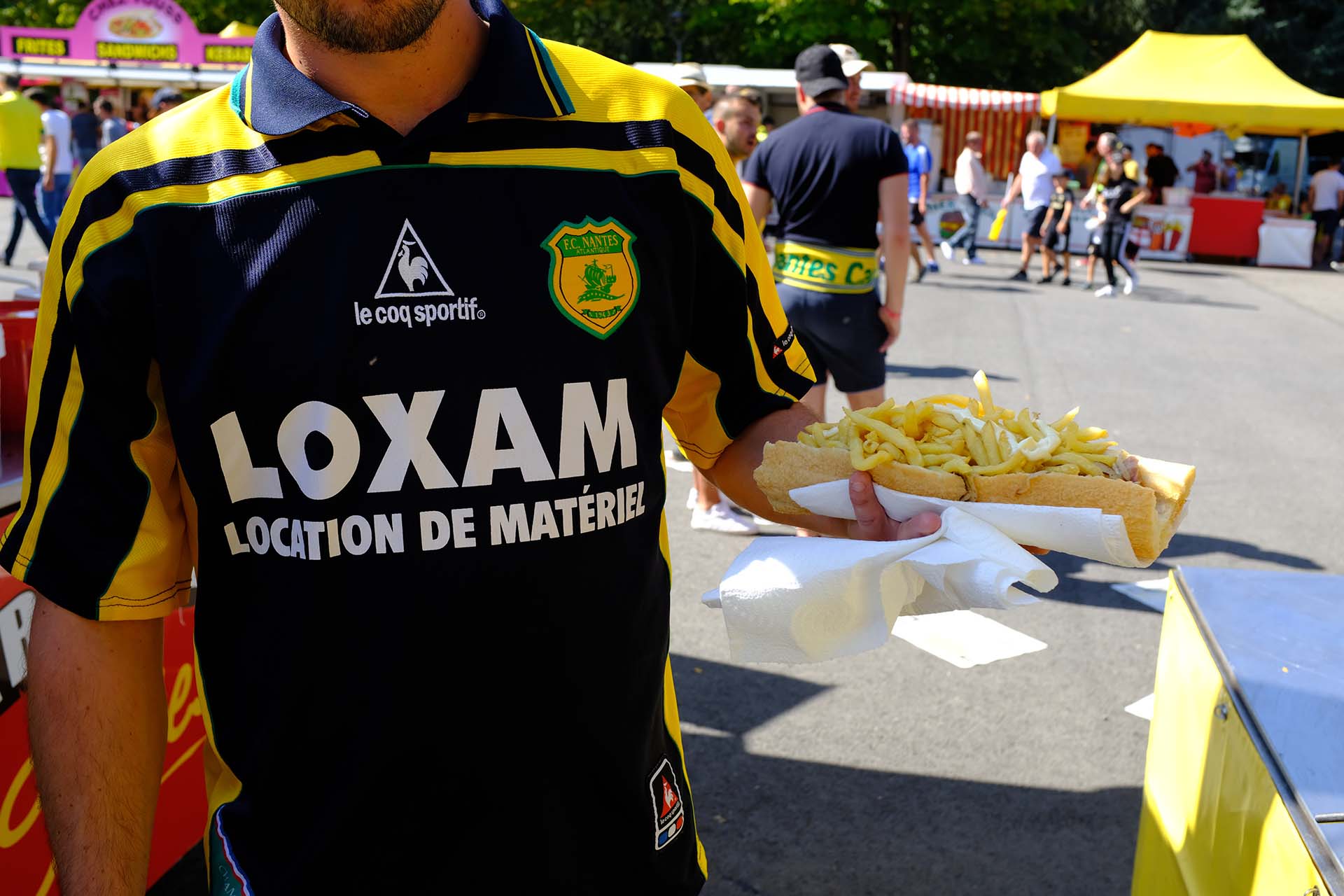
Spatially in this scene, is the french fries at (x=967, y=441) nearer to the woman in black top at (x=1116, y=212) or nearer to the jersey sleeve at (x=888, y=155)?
the jersey sleeve at (x=888, y=155)

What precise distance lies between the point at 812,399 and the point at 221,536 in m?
4.33

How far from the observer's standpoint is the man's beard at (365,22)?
128 centimetres

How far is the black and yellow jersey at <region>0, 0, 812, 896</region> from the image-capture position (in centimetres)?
127

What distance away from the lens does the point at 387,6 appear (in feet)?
4.18

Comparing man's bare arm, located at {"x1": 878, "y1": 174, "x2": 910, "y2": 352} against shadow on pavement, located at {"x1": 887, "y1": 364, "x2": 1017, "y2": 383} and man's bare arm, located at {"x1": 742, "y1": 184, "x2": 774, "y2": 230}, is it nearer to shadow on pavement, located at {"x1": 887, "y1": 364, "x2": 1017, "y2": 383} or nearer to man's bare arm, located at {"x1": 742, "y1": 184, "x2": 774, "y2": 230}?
man's bare arm, located at {"x1": 742, "y1": 184, "x2": 774, "y2": 230}

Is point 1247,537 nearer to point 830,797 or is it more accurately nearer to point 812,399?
point 812,399

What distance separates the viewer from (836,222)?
208 inches

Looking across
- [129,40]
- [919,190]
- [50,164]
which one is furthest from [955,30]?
[50,164]

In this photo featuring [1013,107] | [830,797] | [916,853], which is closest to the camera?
[916,853]

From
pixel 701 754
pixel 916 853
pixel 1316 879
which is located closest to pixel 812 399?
pixel 701 754

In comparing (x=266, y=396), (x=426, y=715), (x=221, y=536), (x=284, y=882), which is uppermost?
(x=266, y=396)

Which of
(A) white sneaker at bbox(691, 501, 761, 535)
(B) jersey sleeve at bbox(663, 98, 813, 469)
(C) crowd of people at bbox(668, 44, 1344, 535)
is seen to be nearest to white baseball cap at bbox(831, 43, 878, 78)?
(C) crowd of people at bbox(668, 44, 1344, 535)

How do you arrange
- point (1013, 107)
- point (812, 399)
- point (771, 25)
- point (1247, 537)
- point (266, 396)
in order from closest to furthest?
1. point (266, 396)
2. point (812, 399)
3. point (1247, 537)
4. point (1013, 107)
5. point (771, 25)

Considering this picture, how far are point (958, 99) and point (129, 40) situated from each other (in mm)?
21309
